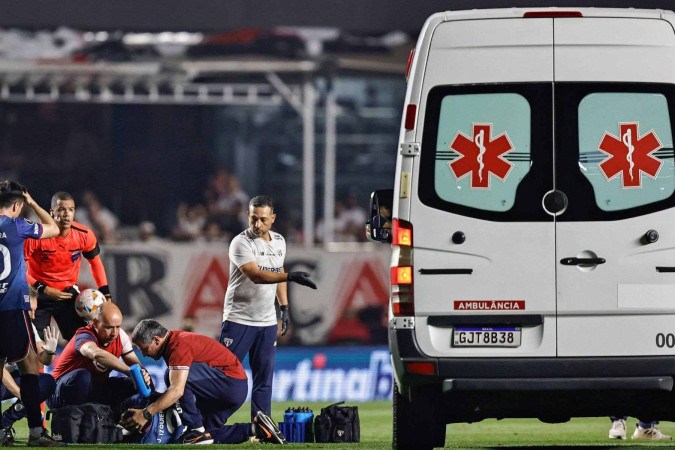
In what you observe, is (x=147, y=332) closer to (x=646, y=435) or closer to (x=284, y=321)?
(x=284, y=321)

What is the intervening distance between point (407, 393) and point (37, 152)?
663 inches

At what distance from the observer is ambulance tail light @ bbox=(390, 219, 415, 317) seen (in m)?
8.03

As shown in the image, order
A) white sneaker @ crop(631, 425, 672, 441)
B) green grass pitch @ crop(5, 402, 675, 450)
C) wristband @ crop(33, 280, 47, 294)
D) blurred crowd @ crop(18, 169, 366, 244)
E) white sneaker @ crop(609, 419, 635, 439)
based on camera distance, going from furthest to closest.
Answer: blurred crowd @ crop(18, 169, 366, 244), wristband @ crop(33, 280, 47, 294), white sneaker @ crop(609, 419, 635, 439), white sneaker @ crop(631, 425, 672, 441), green grass pitch @ crop(5, 402, 675, 450)

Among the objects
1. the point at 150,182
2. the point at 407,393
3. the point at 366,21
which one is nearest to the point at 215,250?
the point at 366,21

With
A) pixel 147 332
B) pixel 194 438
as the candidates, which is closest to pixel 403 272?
pixel 147 332

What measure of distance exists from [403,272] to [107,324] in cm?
346

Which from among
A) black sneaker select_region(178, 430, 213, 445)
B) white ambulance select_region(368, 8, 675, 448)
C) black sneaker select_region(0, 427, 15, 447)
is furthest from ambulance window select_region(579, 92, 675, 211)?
black sneaker select_region(0, 427, 15, 447)

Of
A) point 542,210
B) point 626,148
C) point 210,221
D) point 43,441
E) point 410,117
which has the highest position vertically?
point 410,117

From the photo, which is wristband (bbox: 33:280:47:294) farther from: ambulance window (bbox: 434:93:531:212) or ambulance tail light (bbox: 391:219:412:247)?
ambulance window (bbox: 434:93:531:212)

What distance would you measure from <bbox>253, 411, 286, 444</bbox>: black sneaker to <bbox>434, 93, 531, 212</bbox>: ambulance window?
309cm

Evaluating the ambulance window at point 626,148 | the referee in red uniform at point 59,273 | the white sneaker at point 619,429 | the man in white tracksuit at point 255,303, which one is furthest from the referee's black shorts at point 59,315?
the ambulance window at point 626,148

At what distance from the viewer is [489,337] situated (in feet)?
26.3

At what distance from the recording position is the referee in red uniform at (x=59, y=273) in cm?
1238

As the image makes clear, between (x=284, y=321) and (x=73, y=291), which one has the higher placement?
(x=73, y=291)
